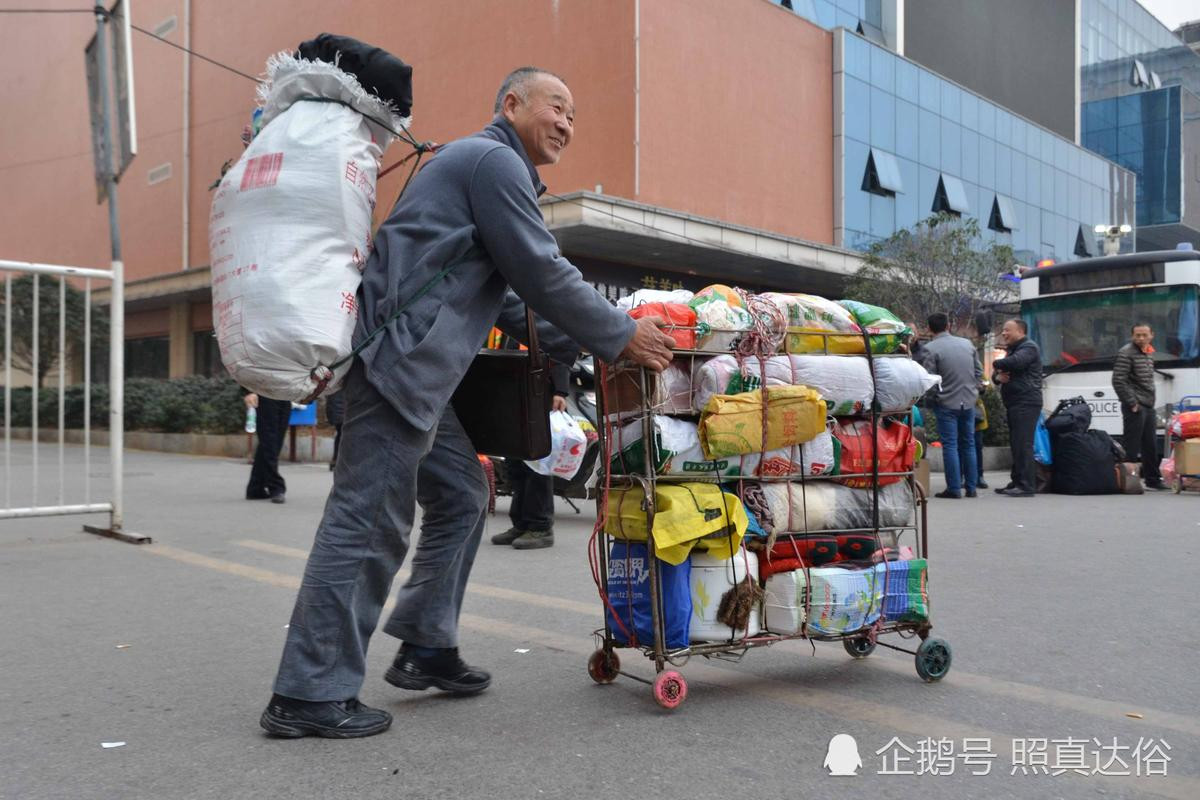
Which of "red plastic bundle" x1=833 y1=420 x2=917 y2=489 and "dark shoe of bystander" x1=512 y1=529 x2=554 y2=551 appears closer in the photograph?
"red plastic bundle" x1=833 y1=420 x2=917 y2=489

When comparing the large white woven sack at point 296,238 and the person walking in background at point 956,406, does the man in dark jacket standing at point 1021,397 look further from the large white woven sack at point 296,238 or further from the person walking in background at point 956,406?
the large white woven sack at point 296,238

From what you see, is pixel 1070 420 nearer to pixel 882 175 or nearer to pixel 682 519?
pixel 682 519

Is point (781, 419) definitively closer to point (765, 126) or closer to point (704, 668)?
point (704, 668)

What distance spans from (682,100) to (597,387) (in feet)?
65.3

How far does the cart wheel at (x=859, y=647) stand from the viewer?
13.4 feet

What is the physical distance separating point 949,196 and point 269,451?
25494mm

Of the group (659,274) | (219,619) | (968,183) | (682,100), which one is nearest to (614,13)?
(682,100)

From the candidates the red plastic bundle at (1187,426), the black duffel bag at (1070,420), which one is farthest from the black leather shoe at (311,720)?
the red plastic bundle at (1187,426)

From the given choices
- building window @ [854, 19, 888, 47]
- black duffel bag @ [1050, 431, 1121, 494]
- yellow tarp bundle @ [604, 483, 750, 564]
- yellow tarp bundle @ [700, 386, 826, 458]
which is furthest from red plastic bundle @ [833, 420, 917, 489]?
building window @ [854, 19, 888, 47]

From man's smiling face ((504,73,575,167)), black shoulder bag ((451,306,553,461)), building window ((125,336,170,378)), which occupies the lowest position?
black shoulder bag ((451,306,553,461))

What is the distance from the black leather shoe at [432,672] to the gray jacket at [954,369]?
8.46m

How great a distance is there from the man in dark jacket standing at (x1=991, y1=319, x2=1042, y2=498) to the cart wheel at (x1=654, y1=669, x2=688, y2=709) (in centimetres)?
882

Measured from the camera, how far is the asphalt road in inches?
109

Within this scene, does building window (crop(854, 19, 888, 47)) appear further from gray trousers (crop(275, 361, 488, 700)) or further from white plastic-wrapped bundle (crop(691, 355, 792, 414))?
gray trousers (crop(275, 361, 488, 700))
